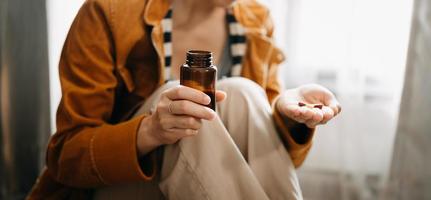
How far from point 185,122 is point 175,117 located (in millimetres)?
18

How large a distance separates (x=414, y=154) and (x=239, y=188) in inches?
29.3

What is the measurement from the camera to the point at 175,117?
0.73 m

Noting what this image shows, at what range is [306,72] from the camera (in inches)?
57.8

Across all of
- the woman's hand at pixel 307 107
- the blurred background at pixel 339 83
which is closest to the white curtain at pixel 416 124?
the blurred background at pixel 339 83

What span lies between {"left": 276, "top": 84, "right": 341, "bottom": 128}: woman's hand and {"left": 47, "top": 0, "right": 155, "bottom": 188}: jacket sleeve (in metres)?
0.26

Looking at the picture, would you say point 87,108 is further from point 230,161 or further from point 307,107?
point 307,107

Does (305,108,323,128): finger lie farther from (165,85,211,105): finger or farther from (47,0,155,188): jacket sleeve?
(47,0,155,188): jacket sleeve

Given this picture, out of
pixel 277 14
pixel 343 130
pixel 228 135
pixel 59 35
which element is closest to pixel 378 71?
pixel 343 130

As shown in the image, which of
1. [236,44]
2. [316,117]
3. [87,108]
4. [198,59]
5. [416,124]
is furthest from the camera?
[416,124]

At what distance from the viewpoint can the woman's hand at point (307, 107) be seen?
0.80 metres

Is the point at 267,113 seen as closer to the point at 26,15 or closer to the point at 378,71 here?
the point at 378,71

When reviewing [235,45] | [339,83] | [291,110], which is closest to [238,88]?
[291,110]

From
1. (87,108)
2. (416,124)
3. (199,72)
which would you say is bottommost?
(416,124)

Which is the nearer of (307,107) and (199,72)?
(199,72)
